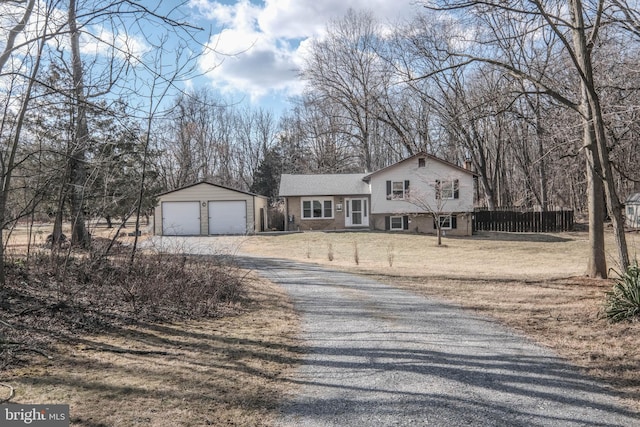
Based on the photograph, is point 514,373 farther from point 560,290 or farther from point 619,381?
point 560,290

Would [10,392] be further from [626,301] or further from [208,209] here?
[208,209]

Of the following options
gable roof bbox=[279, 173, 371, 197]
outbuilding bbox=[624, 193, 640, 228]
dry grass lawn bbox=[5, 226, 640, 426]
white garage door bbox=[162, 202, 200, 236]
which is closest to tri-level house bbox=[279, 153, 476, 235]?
gable roof bbox=[279, 173, 371, 197]

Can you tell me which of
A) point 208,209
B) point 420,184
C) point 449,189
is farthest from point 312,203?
point 449,189

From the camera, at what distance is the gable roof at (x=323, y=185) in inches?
1256

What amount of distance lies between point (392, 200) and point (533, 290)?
837 inches

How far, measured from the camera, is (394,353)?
Result: 5.16 metres

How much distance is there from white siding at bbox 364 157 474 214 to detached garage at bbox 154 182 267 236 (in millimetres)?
8688

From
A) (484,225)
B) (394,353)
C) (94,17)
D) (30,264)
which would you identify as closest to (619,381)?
(394,353)

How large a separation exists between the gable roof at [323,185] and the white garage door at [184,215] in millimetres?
5969

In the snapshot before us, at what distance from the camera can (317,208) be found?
32281 millimetres

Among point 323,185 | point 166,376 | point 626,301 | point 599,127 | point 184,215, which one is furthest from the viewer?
point 323,185

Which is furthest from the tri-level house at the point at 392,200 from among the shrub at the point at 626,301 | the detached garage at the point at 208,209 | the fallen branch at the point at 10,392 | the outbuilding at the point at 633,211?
the fallen branch at the point at 10,392

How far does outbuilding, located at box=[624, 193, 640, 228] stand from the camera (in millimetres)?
35062

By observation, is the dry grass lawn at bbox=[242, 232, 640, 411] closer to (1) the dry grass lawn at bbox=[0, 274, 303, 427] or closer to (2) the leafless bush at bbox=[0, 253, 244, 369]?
(1) the dry grass lawn at bbox=[0, 274, 303, 427]
